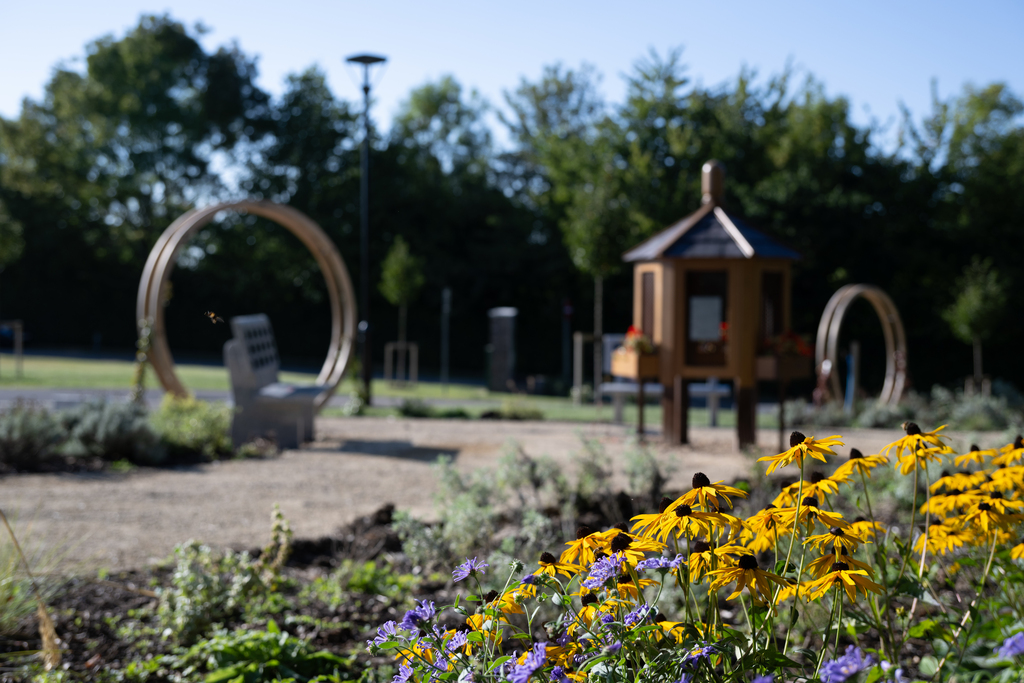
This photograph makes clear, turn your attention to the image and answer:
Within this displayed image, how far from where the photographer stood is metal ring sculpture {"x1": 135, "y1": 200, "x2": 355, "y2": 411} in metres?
8.02

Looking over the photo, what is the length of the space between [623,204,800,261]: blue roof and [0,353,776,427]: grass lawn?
3.11m

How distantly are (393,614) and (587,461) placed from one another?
206cm

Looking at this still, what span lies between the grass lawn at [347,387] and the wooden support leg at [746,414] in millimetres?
2566

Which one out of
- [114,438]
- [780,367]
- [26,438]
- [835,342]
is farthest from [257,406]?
[835,342]

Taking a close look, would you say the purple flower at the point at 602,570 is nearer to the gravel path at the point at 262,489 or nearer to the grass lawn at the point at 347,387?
the gravel path at the point at 262,489

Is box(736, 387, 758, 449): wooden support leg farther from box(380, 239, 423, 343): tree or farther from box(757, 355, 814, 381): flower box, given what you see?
box(380, 239, 423, 343): tree

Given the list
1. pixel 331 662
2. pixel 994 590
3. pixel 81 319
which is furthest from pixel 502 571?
pixel 81 319

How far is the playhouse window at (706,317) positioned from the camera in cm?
828

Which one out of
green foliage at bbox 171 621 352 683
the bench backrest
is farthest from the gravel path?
green foliage at bbox 171 621 352 683

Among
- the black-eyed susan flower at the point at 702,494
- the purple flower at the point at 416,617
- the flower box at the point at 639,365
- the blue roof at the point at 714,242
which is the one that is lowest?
the purple flower at the point at 416,617

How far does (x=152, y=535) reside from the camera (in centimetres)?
439

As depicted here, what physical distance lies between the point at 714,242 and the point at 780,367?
4.51ft

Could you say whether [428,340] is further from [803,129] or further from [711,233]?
[711,233]

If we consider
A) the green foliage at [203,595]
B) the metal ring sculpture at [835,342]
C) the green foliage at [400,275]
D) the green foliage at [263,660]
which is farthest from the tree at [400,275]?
the green foliage at [263,660]
